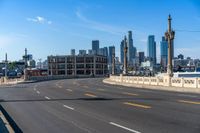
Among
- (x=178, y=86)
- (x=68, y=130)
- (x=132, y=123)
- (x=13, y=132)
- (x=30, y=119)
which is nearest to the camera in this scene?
(x=13, y=132)

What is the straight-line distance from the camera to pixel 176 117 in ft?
46.1

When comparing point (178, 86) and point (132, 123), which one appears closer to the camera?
point (132, 123)

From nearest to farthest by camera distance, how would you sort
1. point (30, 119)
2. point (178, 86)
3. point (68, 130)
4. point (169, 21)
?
point (68, 130), point (30, 119), point (178, 86), point (169, 21)

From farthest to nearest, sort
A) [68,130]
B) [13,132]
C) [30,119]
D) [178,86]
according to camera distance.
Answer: [178,86]
[30,119]
[68,130]
[13,132]

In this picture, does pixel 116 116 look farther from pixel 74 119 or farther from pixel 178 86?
pixel 178 86

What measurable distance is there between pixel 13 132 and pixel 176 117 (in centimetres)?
619

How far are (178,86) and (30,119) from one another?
79.8 feet

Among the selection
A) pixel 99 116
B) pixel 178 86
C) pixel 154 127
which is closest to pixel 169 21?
pixel 178 86

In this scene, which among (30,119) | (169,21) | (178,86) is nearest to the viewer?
(30,119)

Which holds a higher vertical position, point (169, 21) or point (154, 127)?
point (169, 21)

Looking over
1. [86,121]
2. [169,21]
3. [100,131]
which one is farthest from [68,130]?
[169,21]

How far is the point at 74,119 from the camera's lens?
14547 mm

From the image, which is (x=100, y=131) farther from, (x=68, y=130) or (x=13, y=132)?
(x=13, y=132)

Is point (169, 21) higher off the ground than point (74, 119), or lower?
higher
